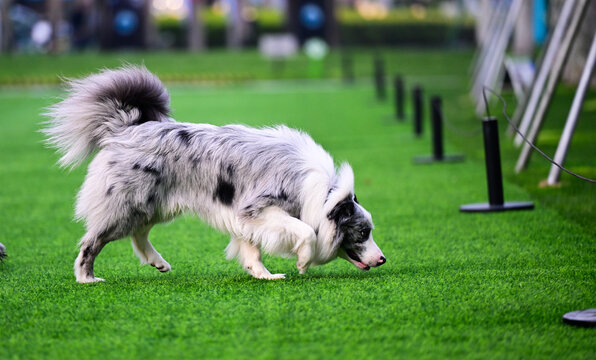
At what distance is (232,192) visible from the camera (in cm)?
582

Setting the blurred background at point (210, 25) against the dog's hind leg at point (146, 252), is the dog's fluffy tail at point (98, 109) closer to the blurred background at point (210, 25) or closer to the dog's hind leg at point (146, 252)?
the dog's hind leg at point (146, 252)

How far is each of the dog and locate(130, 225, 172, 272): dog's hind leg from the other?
2cm

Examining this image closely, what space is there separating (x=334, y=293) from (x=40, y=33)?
52.9 meters

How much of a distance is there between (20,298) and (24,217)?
3.78 m

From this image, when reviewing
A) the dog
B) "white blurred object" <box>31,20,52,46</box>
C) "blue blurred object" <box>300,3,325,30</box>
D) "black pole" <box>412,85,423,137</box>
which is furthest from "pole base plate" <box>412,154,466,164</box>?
"white blurred object" <box>31,20,52,46</box>

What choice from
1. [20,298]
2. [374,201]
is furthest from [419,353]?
[374,201]

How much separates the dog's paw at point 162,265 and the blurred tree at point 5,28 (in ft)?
134

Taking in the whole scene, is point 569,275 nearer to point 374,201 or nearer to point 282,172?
point 282,172

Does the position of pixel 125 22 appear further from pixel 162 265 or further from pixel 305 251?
pixel 305 251

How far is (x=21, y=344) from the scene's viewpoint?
4.43 m

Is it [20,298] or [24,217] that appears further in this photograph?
[24,217]

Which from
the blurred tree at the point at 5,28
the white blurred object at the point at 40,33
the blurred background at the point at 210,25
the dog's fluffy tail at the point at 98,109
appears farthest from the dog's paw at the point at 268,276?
the white blurred object at the point at 40,33

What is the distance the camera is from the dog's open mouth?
584 centimetres

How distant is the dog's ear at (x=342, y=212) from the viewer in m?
5.68
